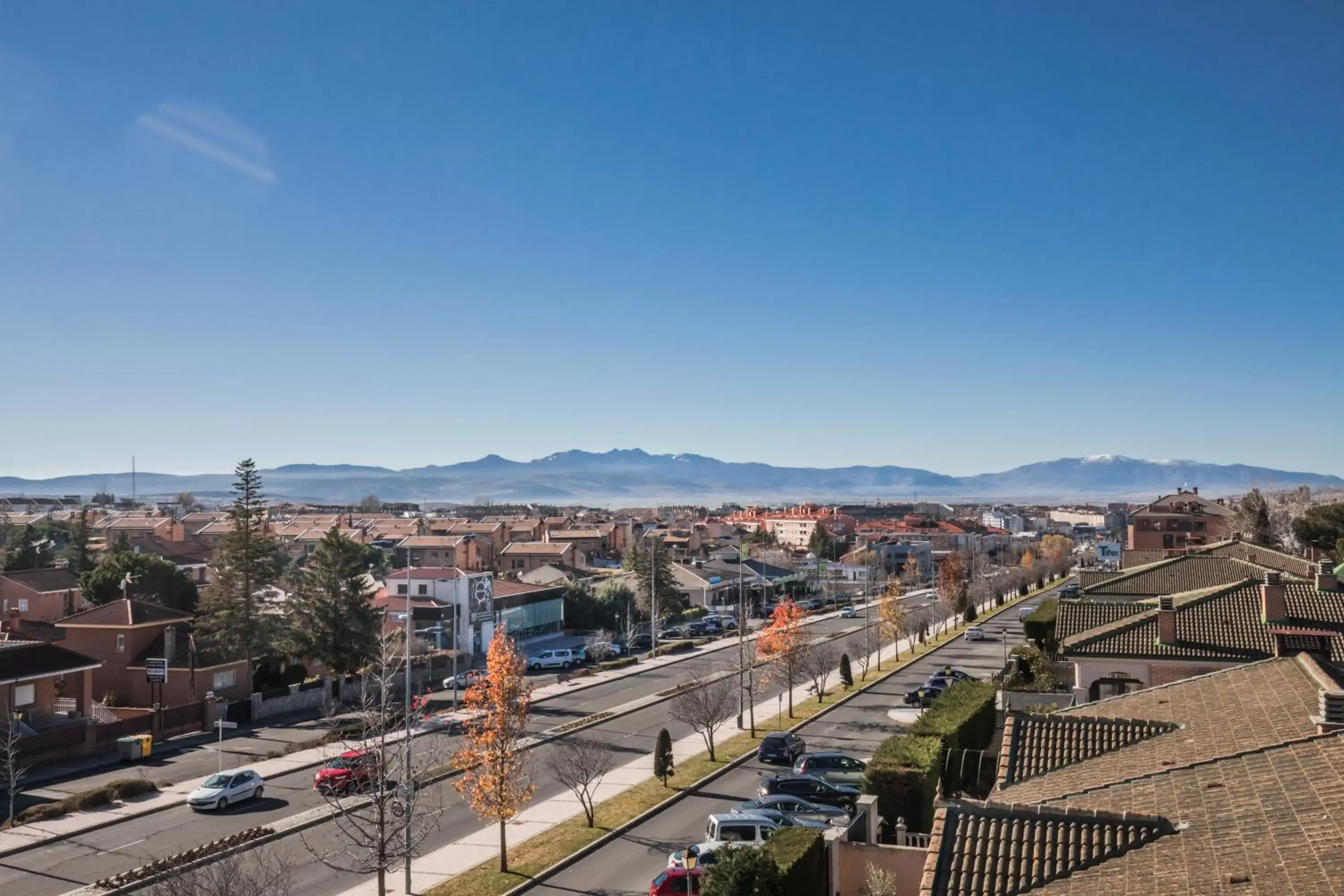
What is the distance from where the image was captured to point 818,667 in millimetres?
49938

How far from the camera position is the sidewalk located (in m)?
30.4

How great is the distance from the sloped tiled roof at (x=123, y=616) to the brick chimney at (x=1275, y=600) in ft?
171

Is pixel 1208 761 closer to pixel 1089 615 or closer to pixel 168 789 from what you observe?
pixel 1089 615

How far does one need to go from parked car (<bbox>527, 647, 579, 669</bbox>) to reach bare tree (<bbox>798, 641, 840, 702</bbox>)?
1845 centimetres

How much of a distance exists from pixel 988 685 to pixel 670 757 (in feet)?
43.7

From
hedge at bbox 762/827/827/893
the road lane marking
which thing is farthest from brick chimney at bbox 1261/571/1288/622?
the road lane marking

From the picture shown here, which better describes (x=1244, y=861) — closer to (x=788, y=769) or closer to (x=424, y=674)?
(x=788, y=769)

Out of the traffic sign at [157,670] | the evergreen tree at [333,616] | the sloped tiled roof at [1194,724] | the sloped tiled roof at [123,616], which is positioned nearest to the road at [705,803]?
the sloped tiled roof at [1194,724]

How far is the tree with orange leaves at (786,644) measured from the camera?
47.2 m

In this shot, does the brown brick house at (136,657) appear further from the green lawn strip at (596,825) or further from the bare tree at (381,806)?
the green lawn strip at (596,825)

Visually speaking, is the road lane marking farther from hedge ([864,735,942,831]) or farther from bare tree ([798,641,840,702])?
bare tree ([798,641,840,702])

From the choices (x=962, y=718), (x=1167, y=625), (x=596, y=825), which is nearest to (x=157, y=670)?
(x=596, y=825)

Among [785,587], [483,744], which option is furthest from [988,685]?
[785,587]

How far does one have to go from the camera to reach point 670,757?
33656 millimetres
